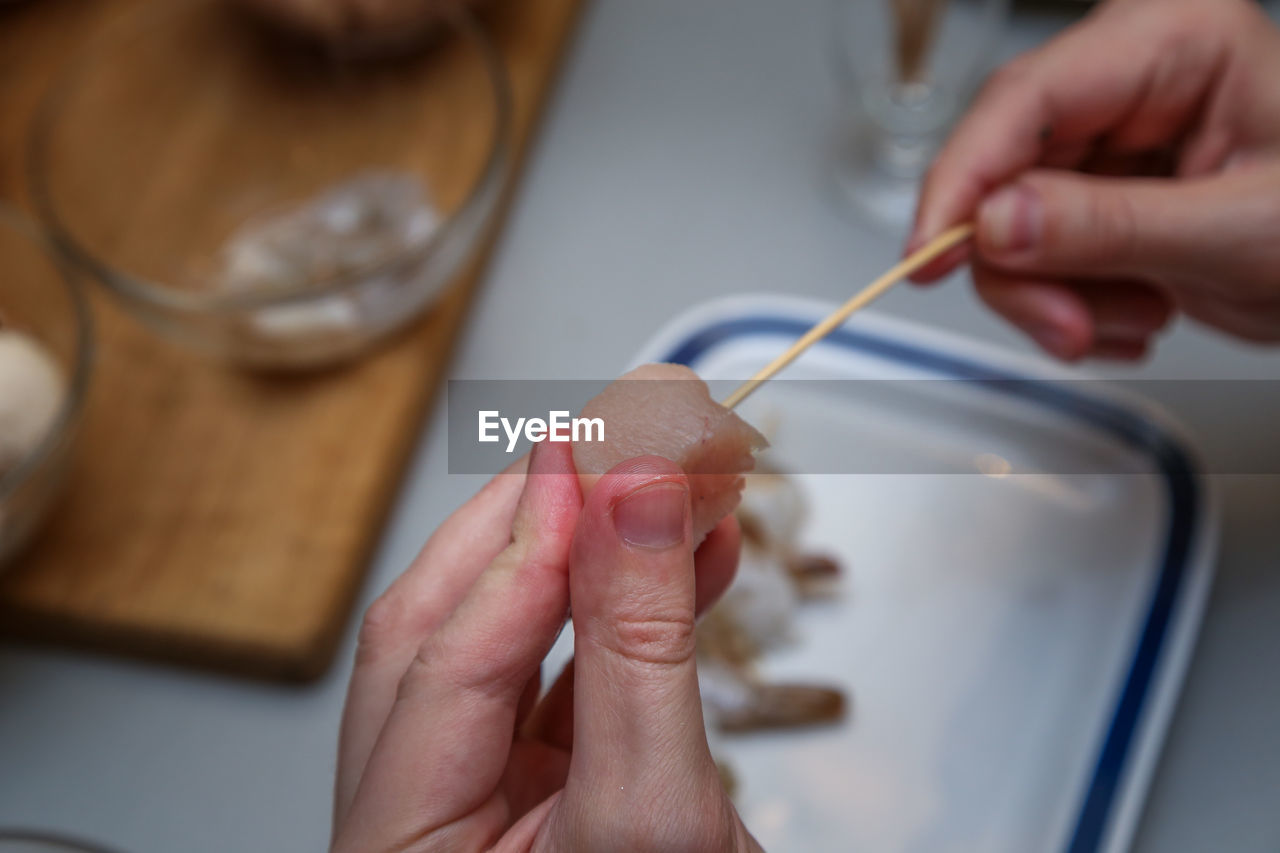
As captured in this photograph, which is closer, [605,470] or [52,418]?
[605,470]

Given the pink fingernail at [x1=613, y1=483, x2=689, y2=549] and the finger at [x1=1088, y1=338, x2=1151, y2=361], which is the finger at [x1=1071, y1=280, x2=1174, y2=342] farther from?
the pink fingernail at [x1=613, y1=483, x2=689, y2=549]

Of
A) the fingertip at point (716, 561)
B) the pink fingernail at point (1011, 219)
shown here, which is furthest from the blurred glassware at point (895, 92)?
the fingertip at point (716, 561)

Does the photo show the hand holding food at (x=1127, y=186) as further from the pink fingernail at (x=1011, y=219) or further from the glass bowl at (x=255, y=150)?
the glass bowl at (x=255, y=150)

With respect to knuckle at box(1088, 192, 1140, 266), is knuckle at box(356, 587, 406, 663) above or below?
below

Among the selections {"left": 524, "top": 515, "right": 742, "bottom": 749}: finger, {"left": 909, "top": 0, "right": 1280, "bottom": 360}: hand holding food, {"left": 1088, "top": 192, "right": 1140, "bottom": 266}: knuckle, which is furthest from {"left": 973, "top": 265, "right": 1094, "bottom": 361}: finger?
{"left": 524, "top": 515, "right": 742, "bottom": 749}: finger

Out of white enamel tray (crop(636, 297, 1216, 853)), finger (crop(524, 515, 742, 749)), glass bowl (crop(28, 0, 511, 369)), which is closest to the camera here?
finger (crop(524, 515, 742, 749))

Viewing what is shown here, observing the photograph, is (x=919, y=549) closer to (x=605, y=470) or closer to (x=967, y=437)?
(x=967, y=437)

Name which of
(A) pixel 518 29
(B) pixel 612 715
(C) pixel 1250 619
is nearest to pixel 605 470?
(B) pixel 612 715
